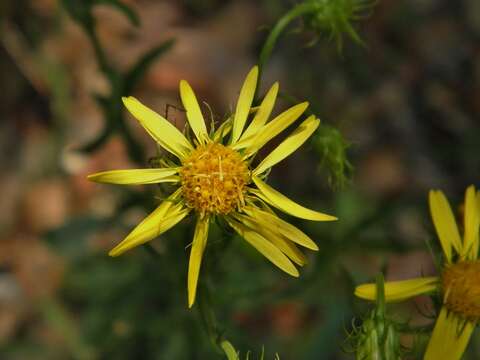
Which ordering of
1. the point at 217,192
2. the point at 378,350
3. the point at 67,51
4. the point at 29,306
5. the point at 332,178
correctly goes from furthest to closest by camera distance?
the point at 67,51
the point at 29,306
the point at 332,178
the point at 217,192
the point at 378,350

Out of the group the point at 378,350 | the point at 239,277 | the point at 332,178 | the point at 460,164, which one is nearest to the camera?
the point at 378,350

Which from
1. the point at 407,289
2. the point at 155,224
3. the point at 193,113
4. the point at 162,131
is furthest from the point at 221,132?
the point at 407,289

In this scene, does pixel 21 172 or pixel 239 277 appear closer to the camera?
pixel 239 277

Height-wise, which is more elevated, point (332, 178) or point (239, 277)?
point (332, 178)

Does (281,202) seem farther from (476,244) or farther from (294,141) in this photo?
(476,244)

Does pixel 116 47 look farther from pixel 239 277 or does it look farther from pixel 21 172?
pixel 239 277

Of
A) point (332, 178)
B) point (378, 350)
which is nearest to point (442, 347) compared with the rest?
point (378, 350)

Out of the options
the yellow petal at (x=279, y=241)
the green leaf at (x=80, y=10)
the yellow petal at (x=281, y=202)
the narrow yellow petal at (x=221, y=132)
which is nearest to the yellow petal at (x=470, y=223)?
the yellow petal at (x=281, y=202)
